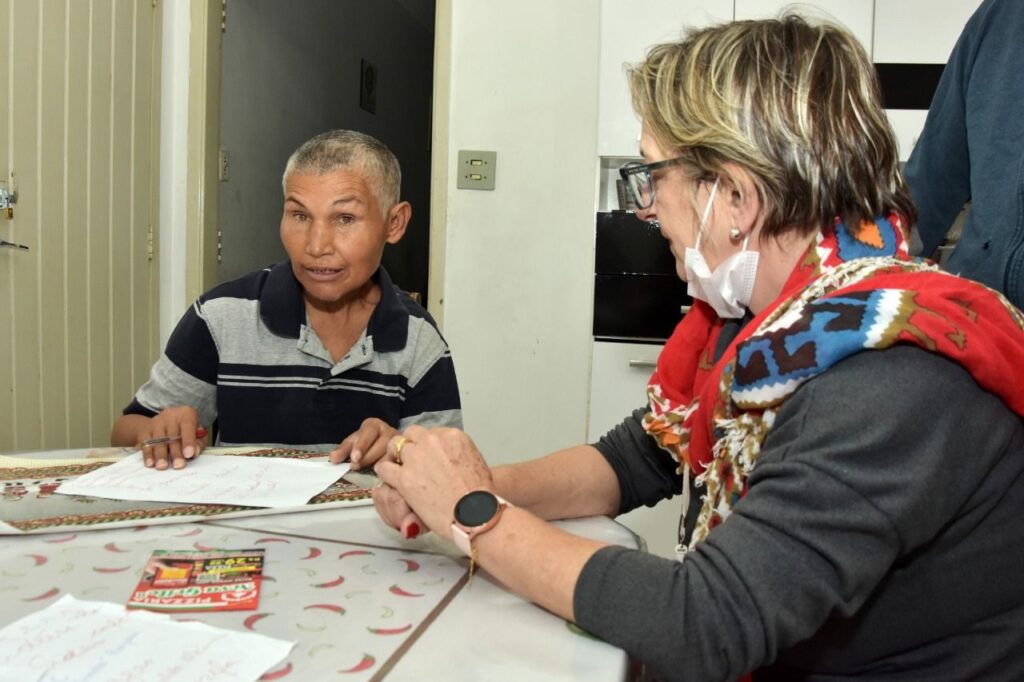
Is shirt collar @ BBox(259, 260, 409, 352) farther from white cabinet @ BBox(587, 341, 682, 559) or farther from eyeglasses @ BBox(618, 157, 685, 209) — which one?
white cabinet @ BBox(587, 341, 682, 559)

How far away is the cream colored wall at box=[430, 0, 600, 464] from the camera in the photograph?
2957mm

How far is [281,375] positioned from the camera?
64.1 inches

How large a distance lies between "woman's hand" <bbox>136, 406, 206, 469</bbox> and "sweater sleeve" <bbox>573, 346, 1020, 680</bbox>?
2.44ft

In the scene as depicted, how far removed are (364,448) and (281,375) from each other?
0.42 metres

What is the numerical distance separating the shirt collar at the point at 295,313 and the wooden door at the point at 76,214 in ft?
3.90

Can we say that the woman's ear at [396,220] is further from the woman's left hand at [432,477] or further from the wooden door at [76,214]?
the wooden door at [76,214]

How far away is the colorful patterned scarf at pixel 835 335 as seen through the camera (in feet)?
2.35

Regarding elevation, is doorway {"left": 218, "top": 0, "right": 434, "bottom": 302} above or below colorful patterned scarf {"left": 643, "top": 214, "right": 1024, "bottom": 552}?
above

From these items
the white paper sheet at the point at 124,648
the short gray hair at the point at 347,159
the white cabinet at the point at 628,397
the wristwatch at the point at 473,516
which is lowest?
the white cabinet at the point at 628,397

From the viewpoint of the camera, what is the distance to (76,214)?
2693 millimetres

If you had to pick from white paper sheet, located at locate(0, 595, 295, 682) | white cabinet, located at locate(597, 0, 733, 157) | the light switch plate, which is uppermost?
white cabinet, located at locate(597, 0, 733, 157)

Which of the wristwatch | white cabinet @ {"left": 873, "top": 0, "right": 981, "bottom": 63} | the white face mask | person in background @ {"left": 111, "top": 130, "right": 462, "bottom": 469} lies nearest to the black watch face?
the wristwatch

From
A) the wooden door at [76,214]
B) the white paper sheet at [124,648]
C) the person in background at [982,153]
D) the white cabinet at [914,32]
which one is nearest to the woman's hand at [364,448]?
the white paper sheet at [124,648]

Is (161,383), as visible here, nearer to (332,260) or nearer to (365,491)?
(332,260)
